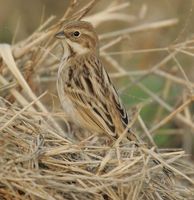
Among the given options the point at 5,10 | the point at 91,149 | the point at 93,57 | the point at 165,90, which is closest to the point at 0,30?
the point at 5,10

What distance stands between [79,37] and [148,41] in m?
3.37

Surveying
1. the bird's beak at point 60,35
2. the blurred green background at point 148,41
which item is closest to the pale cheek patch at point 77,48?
the bird's beak at point 60,35

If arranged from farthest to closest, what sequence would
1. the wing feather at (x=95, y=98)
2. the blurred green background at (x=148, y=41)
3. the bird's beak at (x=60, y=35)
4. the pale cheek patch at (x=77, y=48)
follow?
1. the blurred green background at (x=148, y=41)
2. the pale cheek patch at (x=77, y=48)
3. the bird's beak at (x=60, y=35)
4. the wing feather at (x=95, y=98)

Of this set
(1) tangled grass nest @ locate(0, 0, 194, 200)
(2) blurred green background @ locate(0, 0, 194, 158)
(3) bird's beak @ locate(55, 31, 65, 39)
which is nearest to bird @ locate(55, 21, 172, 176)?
(3) bird's beak @ locate(55, 31, 65, 39)

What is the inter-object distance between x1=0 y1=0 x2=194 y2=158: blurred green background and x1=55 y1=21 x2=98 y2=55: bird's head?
62 centimetres

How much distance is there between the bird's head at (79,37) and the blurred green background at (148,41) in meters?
0.62

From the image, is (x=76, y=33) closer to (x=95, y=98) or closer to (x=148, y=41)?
(x=95, y=98)

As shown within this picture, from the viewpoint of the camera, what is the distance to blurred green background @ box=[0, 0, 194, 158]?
7.94 meters

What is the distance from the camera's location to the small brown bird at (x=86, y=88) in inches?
245

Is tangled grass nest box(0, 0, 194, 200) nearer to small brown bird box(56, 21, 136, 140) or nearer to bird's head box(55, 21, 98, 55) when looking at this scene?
small brown bird box(56, 21, 136, 140)

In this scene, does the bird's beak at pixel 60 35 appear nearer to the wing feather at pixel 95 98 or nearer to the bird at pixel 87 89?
the bird at pixel 87 89

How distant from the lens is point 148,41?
10023 millimetres

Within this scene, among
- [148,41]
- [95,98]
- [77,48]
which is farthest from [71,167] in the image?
[148,41]

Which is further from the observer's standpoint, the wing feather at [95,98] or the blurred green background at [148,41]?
the blurred green background at [148,41]
